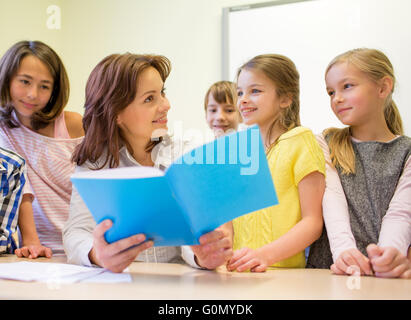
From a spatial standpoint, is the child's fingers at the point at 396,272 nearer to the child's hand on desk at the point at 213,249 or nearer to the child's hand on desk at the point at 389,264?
the child's hand on desk at the point at 389,264

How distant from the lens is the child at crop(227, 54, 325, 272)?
957mm

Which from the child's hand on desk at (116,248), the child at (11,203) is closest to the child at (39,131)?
the child at (11,203)

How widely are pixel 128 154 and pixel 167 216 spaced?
445mm

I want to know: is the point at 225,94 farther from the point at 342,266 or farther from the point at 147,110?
the point at 342,266

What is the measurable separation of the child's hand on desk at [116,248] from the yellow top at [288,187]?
1.38 feet

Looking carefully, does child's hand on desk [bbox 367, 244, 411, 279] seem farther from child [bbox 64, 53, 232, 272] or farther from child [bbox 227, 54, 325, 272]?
child [bbox 64, 53, 232, 272]

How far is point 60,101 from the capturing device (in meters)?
1.44

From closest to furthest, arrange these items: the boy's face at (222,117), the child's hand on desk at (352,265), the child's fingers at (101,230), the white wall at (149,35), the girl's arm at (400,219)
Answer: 1. the child's fingers at (101,230)
2. the child's hand on desk at (352,265)
3. the girl's arm at (400,219)
4. the boy's face at (222,117)
5. the white wall at (149,35)

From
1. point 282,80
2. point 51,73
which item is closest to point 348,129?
point 282,80

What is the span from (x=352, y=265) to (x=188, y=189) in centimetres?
39

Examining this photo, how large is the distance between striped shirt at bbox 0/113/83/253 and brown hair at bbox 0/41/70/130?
0.13 ft

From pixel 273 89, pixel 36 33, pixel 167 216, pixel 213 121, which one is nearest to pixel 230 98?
pixel 213 121

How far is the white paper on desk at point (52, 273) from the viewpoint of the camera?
2.36 feet

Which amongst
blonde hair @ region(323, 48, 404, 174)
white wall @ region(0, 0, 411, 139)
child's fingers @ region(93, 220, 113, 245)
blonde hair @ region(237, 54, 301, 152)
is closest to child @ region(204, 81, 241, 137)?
white wall @ region(0, 0, 411, 139)
